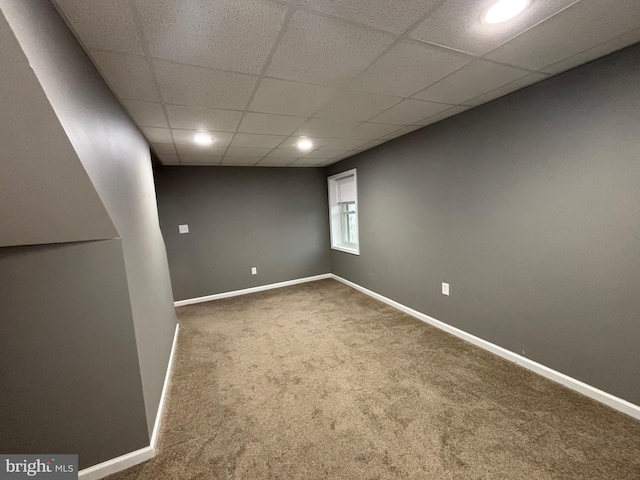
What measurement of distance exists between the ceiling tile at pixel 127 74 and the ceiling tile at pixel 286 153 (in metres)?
1.80

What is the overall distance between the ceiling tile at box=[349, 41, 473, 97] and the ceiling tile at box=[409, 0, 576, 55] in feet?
0.25

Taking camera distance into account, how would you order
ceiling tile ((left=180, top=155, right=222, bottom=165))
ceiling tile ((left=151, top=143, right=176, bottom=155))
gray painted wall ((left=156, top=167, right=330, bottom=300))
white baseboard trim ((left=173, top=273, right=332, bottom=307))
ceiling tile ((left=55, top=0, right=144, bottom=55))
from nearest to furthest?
ceiling tile ((left=55, top=0, right=144, bottom=55)) < ceiling tile ((left=151, top=143, right=176, bottom=155)) < ceiling tile ((left=180, top=155, right=222, bottom=165)) < gray painted wall ((left=156, top=167, right=330, bottom=300)) < white baseboard trim ((left=173, top=273, right=332, bottom=307))

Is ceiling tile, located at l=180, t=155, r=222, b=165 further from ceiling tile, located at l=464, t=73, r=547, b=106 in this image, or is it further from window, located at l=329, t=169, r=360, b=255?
ceiling tile, located at l=464, t=73, r=547, b=106

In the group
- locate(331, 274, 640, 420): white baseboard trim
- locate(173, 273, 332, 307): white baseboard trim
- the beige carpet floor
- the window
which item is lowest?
the beige carpet floor

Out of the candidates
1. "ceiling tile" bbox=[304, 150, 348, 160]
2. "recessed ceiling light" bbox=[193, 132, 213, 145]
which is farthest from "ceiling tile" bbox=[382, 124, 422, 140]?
"recessed ceiling light" bbox=[193, 132, 213, 145]

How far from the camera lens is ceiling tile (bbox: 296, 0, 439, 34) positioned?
1.05 metres

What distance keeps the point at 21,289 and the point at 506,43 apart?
276cm

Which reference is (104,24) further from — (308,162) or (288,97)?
(308,162)

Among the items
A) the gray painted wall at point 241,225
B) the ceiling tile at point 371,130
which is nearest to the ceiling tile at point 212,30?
the ceiling tile at point 371,130

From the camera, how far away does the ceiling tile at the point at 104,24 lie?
99 centimetres

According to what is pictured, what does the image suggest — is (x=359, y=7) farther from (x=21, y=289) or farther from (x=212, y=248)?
(x=212, y=248)

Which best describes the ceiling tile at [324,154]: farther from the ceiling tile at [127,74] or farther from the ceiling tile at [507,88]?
the ceiling tile at [127,74]

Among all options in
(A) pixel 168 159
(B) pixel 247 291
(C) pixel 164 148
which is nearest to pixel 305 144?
(C) pixel 164 148

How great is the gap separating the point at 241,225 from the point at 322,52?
349 cm
